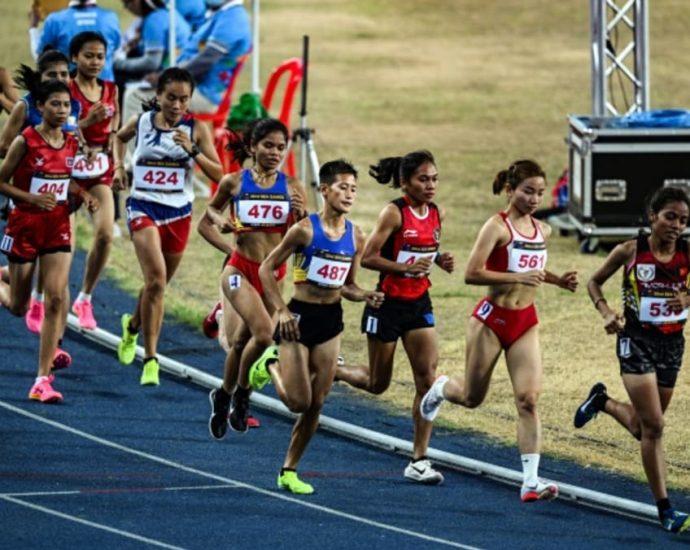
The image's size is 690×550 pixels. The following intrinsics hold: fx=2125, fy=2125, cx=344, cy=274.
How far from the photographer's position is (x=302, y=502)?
11031 millimetres

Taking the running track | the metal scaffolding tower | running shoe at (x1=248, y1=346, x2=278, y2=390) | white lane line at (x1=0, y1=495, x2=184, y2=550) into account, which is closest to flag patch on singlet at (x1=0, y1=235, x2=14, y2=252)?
the running track

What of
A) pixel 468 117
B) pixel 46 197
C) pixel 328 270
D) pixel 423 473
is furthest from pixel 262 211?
pixel 468 117

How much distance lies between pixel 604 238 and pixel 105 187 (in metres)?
7.05

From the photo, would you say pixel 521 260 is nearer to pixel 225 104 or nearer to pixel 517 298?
pixel 517 298

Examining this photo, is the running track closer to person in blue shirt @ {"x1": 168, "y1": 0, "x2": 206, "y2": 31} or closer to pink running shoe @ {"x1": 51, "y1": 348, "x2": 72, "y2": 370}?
pink running shoe @ {"x1": 51, "y1": 348, "x2": 72, "y2": 370}

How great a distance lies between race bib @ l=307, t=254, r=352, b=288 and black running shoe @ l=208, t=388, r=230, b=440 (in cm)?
154

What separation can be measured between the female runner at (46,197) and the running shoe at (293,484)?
2.38 m

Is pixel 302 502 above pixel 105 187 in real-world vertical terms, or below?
below

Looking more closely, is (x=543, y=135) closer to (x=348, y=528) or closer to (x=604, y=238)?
(x=604, y=238)

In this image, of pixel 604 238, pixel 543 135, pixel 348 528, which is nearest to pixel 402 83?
pixel 543 135

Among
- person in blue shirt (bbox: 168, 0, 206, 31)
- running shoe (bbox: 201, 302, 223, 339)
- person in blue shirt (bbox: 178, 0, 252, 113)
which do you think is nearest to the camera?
running shoe (bbox: 201, 302, 223, 339)

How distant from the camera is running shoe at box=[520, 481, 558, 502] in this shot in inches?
419

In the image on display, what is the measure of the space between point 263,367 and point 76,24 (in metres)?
6.71

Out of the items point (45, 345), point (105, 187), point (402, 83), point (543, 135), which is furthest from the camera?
point (402, 83)
